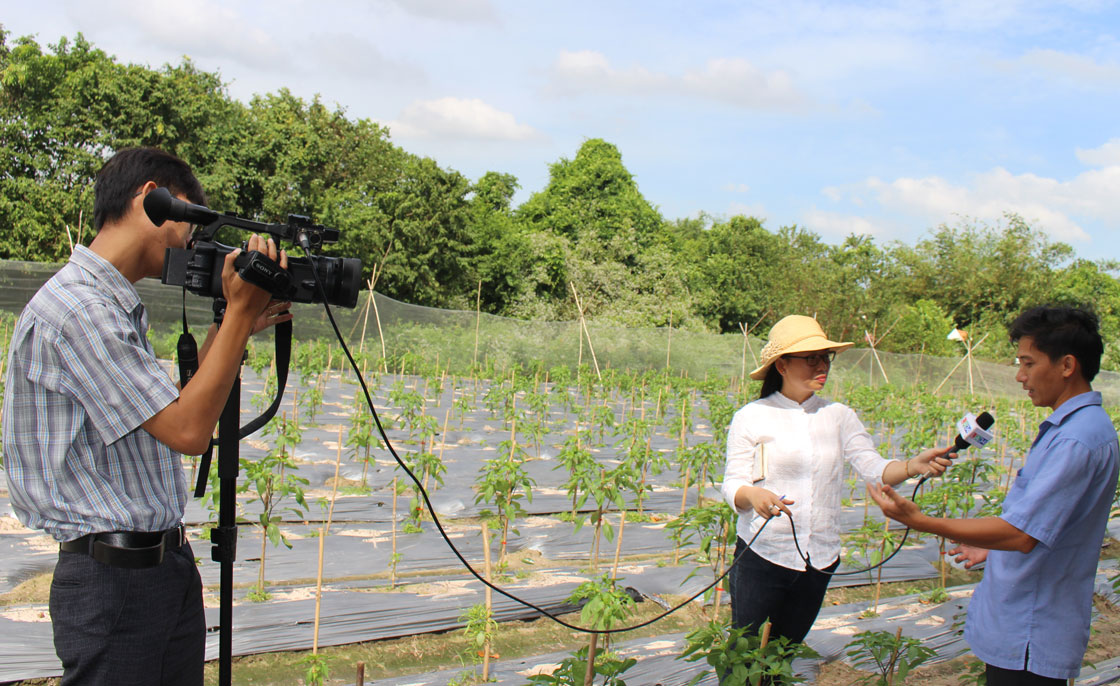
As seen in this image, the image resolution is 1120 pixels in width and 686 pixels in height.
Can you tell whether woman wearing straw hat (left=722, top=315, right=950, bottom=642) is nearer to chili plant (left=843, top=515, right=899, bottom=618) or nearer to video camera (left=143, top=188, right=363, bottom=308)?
video camera (left=143, top=188, right=363, bottom=308)

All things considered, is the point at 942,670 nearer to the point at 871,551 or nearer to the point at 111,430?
the point at 871,551

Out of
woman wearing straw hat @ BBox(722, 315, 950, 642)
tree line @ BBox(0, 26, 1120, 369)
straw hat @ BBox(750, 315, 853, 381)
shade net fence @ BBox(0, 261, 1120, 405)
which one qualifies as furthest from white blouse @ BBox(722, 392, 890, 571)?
tree line @ BBox(0, 26, 1120, 369)

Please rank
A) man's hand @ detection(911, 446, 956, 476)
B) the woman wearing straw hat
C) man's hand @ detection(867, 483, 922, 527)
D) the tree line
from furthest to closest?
the tree line < the woman wearing straw hat < man's hand @ detection(911, 446, 956, 476) < man's hand @ detection(867, 483, 922, 527)

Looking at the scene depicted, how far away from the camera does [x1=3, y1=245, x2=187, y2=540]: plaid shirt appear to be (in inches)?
54.1

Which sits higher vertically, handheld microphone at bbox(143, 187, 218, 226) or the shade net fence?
handheld microphone at bbox(143, 187, 218, 226)

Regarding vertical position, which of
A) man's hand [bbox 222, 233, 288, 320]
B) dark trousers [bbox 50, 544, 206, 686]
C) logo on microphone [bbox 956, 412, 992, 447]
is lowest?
dark trousers [bbox 50, 544, 206, 686]

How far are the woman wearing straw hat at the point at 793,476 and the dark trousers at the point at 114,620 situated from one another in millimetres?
1370

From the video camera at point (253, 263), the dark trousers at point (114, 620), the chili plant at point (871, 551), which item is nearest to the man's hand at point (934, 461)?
the video camera at point (253, 263)

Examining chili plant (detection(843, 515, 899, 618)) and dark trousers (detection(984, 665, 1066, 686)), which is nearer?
dark trousers (detection(984, 665, 1066, 686))

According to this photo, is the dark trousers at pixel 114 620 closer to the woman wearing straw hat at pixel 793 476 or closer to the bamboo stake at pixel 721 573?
the woman wearing straw hat at pixel 793 476

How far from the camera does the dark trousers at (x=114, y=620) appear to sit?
4.67ft

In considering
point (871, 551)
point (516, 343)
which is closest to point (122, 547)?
point (871, 551)

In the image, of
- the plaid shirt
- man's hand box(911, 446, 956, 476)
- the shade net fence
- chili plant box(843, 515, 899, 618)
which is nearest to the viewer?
the plaid shirt

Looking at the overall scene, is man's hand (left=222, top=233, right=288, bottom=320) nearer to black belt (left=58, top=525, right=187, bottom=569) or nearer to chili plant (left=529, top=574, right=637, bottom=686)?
black belt (left=58, top=525, right=187, bottom=569)
